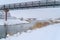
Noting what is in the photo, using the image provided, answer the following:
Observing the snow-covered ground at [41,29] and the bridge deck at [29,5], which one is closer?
the snow-covered ground at [41,29]

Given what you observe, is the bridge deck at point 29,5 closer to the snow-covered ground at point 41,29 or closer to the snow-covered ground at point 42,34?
the snow-covered ground at point 41,29

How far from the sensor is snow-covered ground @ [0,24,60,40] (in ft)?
3.79

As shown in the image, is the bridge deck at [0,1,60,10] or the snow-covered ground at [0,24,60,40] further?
the bridge deck at [0,1,60,10]

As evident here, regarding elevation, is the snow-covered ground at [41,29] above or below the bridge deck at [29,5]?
below

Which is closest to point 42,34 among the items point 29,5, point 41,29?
point 41,29

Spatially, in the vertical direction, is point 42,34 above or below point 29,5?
below

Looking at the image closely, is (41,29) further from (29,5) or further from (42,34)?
(29,5)

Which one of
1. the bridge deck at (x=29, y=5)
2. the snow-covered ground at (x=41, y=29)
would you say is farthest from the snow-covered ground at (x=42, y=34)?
the bridge deck at (x=29, y=5)

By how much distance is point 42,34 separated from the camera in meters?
1.18

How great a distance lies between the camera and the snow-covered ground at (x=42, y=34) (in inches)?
45.4

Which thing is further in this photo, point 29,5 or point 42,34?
point 29,5

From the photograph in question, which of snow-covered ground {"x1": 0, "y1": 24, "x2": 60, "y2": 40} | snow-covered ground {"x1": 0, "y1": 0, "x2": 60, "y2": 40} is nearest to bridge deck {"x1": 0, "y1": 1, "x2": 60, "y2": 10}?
snow-covered ground {"x1": 0, "y1": 0, "x2": 60, "y2": 40}

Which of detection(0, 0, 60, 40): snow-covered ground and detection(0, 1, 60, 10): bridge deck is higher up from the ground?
detection(0, 1, 60, 10): bridge deck

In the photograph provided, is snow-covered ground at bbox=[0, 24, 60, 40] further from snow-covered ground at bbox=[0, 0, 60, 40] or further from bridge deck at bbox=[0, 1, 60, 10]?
bridge deck at bbox=[0, 1, 60, 10]
